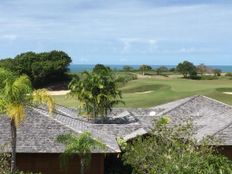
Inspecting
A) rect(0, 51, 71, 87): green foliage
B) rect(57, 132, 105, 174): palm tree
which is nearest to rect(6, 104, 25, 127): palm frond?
rect(57, 132, 105, 174): palm tree

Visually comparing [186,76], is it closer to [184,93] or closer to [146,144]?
[184,93]

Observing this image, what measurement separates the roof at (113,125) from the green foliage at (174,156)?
236 inches

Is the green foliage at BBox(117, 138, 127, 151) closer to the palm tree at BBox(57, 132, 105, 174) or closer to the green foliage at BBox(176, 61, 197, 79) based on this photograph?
the palm tree at BBox(57, 132, 105, 174)

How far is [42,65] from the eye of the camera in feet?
315

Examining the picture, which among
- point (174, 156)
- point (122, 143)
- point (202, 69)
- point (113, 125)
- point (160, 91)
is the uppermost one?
point (202, 69)

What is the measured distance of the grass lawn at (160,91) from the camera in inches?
2778

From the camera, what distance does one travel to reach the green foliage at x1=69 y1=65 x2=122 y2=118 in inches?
1734

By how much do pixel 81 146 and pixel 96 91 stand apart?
1552 centimetres

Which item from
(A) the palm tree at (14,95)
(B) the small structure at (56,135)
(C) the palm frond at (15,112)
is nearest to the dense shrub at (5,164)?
(A) the palm tree at (14,95)

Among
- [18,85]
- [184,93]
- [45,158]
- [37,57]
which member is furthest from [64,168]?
[37,57]

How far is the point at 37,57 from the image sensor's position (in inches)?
4023

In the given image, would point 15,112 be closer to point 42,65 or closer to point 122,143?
point 122,143

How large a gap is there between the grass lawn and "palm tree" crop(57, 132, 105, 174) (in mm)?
38196

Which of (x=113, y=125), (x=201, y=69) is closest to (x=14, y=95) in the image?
(x=113, y=125)
